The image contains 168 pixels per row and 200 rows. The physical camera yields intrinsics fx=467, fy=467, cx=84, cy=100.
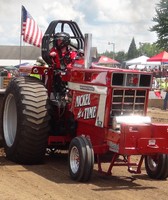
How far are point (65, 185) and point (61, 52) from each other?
2.42 metres

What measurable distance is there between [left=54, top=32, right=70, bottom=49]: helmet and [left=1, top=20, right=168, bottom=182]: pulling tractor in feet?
0.29

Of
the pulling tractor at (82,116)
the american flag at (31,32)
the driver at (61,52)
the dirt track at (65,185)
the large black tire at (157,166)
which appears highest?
the american flag at (31,32)

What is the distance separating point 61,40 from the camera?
707 cm

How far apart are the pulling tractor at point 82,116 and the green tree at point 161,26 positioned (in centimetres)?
1986

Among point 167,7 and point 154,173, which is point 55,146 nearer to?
point 154,173

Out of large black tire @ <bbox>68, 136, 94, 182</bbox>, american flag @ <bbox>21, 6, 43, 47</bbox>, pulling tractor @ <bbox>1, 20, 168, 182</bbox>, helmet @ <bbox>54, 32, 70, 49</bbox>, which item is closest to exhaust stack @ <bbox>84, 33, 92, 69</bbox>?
pulling tractor @ <bbox>1, 20, 168, 182</bbox>

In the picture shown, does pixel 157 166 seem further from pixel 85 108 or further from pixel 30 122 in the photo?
pixel 30 122

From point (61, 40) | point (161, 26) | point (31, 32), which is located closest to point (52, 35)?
point (61, 40)

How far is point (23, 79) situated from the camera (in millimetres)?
6781

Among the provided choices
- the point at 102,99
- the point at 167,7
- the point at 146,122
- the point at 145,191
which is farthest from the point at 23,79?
the point at 167,7

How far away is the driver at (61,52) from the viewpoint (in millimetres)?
7040

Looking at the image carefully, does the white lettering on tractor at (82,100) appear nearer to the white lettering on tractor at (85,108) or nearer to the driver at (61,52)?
the white lettering on tractor at (85,108)

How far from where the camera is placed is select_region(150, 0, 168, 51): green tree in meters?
28.0

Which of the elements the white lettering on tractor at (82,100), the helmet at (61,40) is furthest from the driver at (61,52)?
the white lettering on tractor at (82,100)
